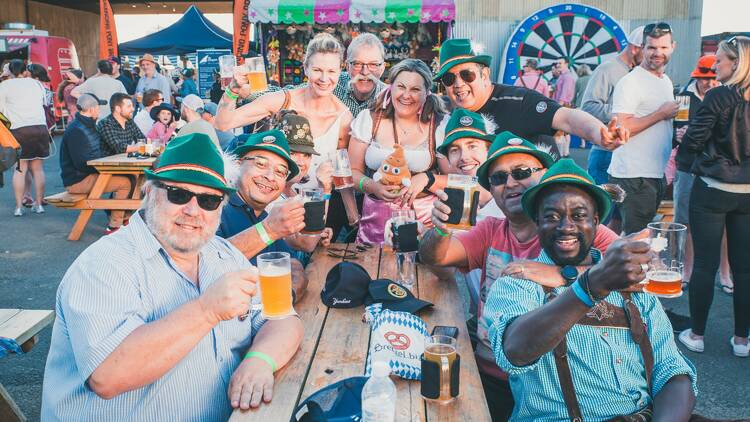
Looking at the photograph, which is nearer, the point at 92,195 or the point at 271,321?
the point at 271,321

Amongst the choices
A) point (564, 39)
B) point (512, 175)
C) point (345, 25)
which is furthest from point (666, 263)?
point (564, 39)

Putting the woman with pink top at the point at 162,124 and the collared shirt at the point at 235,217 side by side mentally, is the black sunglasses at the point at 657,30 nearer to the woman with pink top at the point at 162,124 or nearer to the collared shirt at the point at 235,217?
the collared shirt at the point at 235,217

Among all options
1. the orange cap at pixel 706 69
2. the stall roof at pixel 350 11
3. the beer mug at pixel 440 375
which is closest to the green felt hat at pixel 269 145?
the beer mug at pixel 440 375

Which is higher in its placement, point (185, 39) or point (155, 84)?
point (185, 39)

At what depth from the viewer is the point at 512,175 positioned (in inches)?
103

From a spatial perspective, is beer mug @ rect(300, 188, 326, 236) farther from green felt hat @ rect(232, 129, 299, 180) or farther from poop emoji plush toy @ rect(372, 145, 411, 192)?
poop emoji plush toy @ rect(372, 145, 411, 192)

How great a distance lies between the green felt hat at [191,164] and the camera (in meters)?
1.99

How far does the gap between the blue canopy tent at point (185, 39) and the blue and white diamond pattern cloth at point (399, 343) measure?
1582 cm

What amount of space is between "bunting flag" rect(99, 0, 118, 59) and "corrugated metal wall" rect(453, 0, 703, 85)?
28.0ft

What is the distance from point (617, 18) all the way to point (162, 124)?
10.9 m

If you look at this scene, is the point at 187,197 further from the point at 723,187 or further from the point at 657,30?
the point at 657,30

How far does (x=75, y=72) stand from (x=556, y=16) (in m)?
11.0

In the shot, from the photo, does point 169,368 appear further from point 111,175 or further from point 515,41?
point 515,41

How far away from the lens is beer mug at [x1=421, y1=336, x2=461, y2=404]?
1.93 metres
